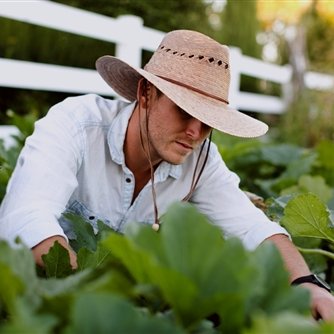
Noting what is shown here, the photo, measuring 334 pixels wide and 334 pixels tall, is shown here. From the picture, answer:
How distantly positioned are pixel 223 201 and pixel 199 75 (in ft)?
1.51

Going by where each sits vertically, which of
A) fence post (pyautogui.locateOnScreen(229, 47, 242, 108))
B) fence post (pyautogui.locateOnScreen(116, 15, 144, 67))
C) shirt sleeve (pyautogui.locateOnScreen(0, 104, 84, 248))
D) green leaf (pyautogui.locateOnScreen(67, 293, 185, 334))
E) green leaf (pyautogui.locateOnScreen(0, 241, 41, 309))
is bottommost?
fence post (pyautogui.locateOnScreen(229, 47, 242, 108))

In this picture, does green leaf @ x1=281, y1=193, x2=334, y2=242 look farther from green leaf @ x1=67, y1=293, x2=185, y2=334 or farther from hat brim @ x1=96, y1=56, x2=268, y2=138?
green leaf @ x1=67, y1=293, x2=185, y2=334

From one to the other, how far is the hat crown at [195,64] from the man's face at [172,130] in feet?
0.24

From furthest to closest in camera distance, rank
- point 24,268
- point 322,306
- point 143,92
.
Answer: point 143,92 < point 322,306 < point 24,268

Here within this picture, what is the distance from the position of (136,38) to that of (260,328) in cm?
493

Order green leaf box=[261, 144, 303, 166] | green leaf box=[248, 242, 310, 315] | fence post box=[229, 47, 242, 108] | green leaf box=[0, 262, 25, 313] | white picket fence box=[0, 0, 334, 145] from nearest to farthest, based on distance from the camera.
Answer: green leaf box=[0, 262, 25, 313] < green leaf box=[248, 242, 310, 315] < green leaf box=[261, 144, 303, 166] < white picket fence box=[0, 0, 334, 145] < fence post box=[229, 47, 242, 108]

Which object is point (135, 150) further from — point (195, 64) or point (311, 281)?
point (311, 281)

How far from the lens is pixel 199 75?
2.09 metres

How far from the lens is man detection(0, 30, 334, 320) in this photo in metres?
1.88

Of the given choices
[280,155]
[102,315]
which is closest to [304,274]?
[102,315]

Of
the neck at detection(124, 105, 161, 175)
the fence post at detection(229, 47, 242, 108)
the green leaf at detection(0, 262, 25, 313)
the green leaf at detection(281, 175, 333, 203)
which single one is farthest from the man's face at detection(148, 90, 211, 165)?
the fence post at detection(229, 47, 242, 108)

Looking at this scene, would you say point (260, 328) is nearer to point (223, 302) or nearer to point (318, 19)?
point (223, 302)

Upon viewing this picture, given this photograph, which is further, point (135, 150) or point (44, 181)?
point (135, 150)

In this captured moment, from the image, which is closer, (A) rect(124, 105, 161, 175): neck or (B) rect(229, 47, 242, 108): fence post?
(A) rect(124, 105, 161, 175): neck
